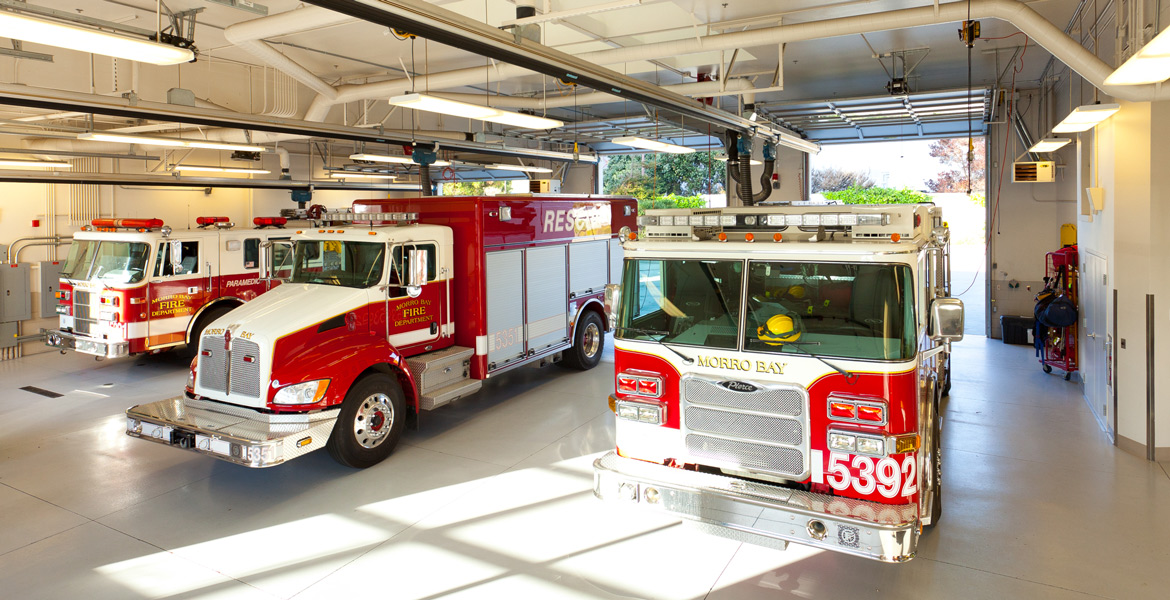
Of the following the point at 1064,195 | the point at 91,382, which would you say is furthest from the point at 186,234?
the point at 1064,195

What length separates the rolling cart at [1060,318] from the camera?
10.2m

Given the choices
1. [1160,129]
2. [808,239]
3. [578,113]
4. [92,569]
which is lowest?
[92,569]

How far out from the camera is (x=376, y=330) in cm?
768

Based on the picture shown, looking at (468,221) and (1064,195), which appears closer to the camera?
(468,221)

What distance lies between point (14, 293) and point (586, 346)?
1116 cm

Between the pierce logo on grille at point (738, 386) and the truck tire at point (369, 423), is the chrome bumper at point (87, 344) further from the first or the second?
the pierce logo on grille at point (738, 386)

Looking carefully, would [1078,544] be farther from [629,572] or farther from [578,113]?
[578,113]

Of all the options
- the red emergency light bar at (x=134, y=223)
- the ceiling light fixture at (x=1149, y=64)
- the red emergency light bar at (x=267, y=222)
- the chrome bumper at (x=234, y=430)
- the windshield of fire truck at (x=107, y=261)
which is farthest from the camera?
the red emergency light bar at (x=267, y=222)

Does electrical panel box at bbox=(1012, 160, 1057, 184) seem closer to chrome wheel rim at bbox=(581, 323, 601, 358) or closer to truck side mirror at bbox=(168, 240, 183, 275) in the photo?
chrome wheel rim at bbox=(581, 323, 601, 358)

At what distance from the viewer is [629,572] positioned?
515 centimetres

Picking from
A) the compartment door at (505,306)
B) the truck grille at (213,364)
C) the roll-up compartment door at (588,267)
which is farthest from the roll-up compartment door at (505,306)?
the truck grille at (213,364)

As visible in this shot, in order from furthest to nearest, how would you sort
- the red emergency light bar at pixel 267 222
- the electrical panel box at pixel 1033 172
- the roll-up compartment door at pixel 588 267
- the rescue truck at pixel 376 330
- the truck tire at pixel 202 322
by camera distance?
1. the red emergency light bar at pixel 267 222
2. the electrical panel box at pixel 1033 172
3. the truck tire at pixel 202 322
4. the roll-up compartment door at pixel 588 267
5. the rescue truck at pixel 376 330

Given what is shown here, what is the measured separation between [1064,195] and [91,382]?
1794 cm

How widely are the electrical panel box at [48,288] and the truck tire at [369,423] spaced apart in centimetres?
1104
